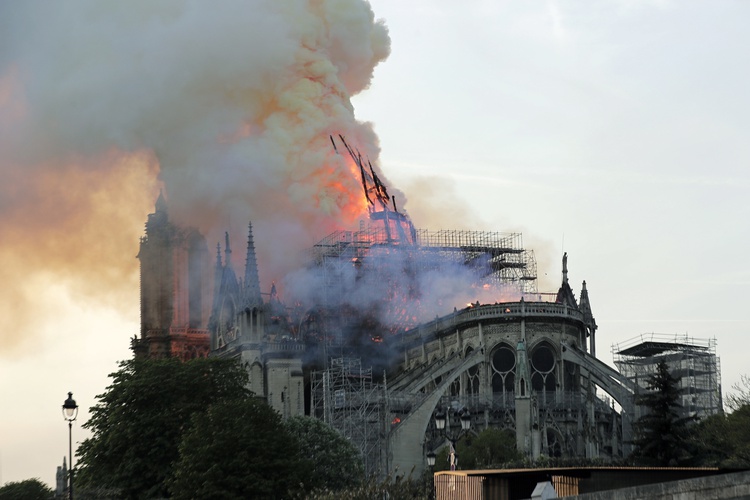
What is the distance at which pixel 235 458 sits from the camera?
69812 millimetres

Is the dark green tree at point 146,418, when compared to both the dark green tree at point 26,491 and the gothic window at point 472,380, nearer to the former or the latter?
the dark green tree at point 26,491

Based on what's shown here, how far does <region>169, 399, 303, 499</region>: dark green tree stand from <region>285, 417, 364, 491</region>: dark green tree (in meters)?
4.52

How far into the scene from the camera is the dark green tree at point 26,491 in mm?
90463

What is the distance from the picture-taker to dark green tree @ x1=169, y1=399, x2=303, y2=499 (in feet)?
225

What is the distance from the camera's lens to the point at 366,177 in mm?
118375

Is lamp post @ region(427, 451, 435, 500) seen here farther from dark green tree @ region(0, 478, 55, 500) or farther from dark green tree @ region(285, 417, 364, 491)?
dark green tree @ region(0, 478, 55, 500)

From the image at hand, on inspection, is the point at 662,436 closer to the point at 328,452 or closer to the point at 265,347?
the point at 328,452

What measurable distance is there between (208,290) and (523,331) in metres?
45.9

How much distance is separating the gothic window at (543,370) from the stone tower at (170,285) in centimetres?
4087

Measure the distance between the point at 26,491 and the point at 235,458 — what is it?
27.5 meters

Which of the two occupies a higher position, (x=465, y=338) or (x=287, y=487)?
(x=465, y=338)

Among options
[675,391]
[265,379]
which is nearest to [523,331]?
[265,379]

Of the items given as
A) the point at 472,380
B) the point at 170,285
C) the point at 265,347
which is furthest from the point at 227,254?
the point at 170,285

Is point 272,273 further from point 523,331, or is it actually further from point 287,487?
point 287,487
